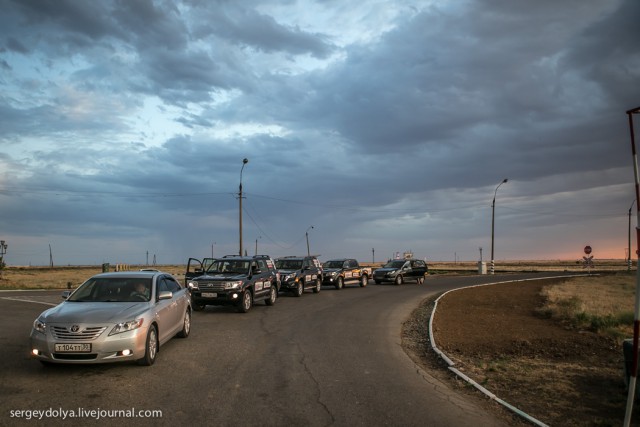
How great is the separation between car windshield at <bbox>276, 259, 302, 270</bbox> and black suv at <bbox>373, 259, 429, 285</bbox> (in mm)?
10644

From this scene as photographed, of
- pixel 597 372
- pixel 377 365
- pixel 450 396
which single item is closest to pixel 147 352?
pixel 377 365

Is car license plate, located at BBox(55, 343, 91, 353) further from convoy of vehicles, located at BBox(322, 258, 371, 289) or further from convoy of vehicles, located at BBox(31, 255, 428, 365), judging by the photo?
convoy of vehicles, located at BBox(322, 258, 371, 289)

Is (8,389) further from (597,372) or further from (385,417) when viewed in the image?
(597,372)

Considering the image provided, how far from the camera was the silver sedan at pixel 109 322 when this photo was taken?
7457 mm

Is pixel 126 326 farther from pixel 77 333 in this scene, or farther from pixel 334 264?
pixel 334 264

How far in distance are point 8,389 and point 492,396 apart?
658 cm

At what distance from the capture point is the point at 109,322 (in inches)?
304

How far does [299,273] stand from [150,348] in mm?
15484

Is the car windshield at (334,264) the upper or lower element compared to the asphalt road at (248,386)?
upper

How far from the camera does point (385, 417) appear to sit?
5.80 meters

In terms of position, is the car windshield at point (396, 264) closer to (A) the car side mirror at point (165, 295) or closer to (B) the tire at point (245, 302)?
(B) the tire at point (245, 302)

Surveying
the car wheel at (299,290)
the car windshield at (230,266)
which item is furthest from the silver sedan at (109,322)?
the car wheel at (299,290)

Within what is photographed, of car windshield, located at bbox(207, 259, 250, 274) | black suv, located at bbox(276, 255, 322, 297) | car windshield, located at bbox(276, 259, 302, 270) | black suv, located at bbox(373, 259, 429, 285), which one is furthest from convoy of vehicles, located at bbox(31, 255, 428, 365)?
black suv, located at bbox(373, 259, 429, 285)

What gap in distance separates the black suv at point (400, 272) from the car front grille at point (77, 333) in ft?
89.9
